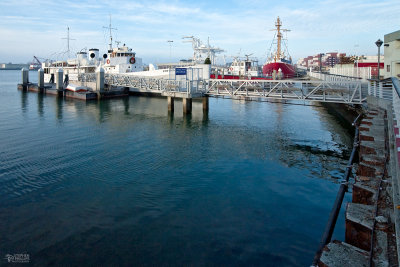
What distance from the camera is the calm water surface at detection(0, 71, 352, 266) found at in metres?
7.72

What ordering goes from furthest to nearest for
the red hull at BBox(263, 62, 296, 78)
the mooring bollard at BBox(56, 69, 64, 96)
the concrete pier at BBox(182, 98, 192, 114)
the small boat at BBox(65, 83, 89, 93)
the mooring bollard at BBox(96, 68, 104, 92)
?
the red hull at BBox(263, 62, 296, 78), the mooring bollard at BBox(56, 69, 64, 96), the small boat at BBox(65, 83, 89, 93), the mooring bollard at BBox(96, 68, 104, 92), the concrete pier at BBox(182, 98, 192, 114)

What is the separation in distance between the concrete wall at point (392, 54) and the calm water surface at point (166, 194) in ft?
39.8

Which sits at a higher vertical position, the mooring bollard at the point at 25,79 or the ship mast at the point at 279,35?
the ship mast at the point at 279,35

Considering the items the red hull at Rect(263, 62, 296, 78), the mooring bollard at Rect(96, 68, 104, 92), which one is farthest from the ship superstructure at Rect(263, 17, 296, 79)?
the mooring bollard at Rect(96, 68, 104, 92)

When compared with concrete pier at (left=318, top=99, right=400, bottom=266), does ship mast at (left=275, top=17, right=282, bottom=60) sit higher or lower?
higher

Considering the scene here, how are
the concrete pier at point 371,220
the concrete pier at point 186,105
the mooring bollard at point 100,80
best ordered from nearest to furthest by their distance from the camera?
the concrete pier at point 371,220 → the concrete pier at point 186,105 → the mooring bollard at point 100,80

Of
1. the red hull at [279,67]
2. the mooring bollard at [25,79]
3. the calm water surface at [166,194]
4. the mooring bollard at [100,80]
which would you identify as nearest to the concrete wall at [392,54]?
the calm water surface at [166,194]

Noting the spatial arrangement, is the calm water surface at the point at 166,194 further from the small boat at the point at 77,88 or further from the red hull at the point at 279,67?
the red hull at the point at 279,67

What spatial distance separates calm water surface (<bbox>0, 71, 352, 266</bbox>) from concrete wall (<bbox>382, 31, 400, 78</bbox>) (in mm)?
12146

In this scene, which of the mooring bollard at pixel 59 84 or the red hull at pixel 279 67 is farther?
the red hull at pixel 279 67

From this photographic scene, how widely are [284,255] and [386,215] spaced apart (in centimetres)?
256

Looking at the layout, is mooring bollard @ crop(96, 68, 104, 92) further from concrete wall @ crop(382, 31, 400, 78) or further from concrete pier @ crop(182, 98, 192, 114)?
concrete wall @ crop(382, 31, 400, 78)

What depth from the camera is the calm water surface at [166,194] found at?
7719mm

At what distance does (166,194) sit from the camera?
1120 centimetres
